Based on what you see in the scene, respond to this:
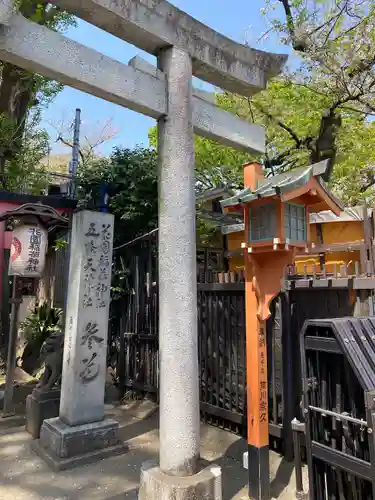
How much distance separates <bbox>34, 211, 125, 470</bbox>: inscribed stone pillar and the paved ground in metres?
0.19

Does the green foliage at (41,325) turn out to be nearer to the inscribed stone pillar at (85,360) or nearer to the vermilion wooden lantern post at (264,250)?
the inscribed stone pillar at (85,360)

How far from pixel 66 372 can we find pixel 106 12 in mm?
4370

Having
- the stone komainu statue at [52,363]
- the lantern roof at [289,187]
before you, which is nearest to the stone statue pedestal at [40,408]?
the stone komainu statue at [52,363]

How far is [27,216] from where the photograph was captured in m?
6.06

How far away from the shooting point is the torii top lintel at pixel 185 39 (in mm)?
3250

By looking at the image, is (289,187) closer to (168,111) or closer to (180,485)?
(168,111)

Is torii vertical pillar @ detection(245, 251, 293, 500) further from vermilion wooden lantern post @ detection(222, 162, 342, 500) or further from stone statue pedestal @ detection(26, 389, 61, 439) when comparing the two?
stone statue pedestal @ detection(26, 389, 61, 439)

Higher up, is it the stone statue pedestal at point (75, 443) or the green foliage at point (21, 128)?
the green foliage at point (21, 128)

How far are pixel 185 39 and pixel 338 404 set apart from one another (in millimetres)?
3606

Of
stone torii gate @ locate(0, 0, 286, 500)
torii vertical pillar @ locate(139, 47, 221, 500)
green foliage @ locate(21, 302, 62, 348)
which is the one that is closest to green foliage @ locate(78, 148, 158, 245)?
green foliage @ locate(21, 302, 62, 348)

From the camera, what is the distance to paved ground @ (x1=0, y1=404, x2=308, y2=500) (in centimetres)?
388

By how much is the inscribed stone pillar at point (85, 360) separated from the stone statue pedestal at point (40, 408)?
20.4 inches

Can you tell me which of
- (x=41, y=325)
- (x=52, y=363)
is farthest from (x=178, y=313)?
(x=41, y=325)

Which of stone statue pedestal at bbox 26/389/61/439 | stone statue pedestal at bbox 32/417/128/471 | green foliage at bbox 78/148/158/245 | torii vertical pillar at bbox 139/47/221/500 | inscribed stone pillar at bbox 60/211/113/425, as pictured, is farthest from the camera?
green foliage at bbox 78/148/158/245
